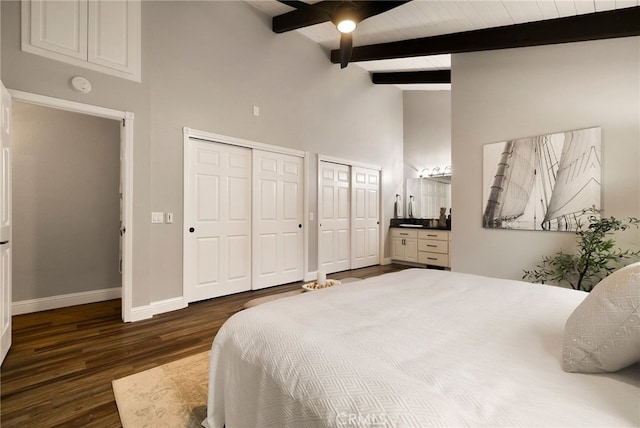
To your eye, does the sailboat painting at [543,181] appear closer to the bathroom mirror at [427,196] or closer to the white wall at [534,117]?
the white wall at [534,117]

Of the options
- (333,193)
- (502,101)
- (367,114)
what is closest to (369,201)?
(333,193)

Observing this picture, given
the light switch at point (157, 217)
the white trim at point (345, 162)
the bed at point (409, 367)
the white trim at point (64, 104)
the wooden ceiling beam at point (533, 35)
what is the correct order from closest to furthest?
the bed at point (409, 367) → the white trim at point (64, 104) → the wooden ceiling beam at point (533, 35) → the light switch at point (157, 217) → the white trim at point (345, 162)

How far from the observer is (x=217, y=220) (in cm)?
353

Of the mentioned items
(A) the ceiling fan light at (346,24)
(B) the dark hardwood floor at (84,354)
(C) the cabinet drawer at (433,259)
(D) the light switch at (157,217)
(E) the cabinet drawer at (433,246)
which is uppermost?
(A) the ceiling fan light at (346,24)

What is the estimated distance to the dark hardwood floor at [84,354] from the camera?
1522 millimetres

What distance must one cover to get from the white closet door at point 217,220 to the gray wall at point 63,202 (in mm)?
1237

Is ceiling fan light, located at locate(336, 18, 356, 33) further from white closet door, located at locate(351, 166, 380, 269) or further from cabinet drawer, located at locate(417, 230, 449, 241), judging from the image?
cabinet drawer, located at locate(417, 230, 449, 241)

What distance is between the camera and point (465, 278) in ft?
5.87

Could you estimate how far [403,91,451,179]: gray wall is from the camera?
5.67 m

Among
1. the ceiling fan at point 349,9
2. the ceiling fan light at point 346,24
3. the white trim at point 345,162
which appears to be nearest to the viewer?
the ceiling fan at point 349,9

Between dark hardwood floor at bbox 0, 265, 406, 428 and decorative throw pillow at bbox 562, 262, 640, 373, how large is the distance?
1.95m

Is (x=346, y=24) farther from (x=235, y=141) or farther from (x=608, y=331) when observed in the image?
(x=608, y=331)

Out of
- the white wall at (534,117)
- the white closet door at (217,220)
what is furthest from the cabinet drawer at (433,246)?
the white closet door at (217,220)

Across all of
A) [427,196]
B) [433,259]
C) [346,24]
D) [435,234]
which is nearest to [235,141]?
[346,24]
